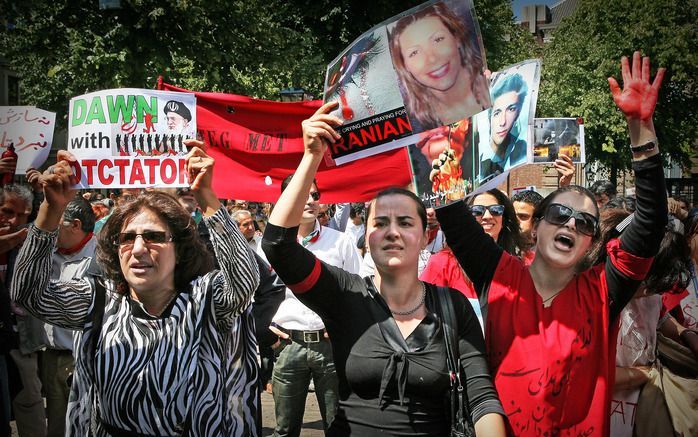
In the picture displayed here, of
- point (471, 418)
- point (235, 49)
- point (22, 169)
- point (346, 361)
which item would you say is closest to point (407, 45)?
point (346, 361)

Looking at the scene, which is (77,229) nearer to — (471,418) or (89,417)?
(89,417)

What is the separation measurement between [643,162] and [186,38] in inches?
553

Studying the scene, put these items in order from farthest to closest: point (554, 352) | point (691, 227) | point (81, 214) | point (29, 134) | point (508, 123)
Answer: point (81, 214)
point (29, 134)
point (691, 227)
point (508, 123)
point (554, 352)

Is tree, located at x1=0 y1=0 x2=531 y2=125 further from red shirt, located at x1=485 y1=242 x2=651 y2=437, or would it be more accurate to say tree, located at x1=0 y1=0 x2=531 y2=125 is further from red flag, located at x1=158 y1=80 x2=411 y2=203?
red shirt, located at x1=485 y1=242 x2=651 y2=437

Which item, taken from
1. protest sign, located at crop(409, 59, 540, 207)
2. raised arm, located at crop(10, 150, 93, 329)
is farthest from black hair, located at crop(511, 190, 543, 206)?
raised arm, located at crop(10, 150, 93, 329)

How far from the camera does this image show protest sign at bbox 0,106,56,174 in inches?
198

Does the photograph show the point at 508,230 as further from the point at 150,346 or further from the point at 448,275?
the point at 150,346

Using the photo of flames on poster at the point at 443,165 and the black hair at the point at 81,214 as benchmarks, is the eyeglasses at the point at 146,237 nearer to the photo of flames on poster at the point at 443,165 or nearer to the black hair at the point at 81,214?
the photo of flames on poster at the point at 443,165

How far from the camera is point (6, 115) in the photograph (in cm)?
506

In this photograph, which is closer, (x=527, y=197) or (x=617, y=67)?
(x=527, y=197)

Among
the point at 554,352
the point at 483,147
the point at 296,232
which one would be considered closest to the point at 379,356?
the point at 296,232

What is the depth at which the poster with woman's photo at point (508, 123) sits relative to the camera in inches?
138

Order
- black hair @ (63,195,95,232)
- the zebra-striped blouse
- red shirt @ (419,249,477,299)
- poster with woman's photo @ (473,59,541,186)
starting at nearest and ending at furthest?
the zebra-striped blouse → poster with woman's photo @ (473,59,541,186) → red shirt @ (419,249,477,299) → black hair @ (63,195,95,232)

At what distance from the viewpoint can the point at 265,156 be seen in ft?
18.0
